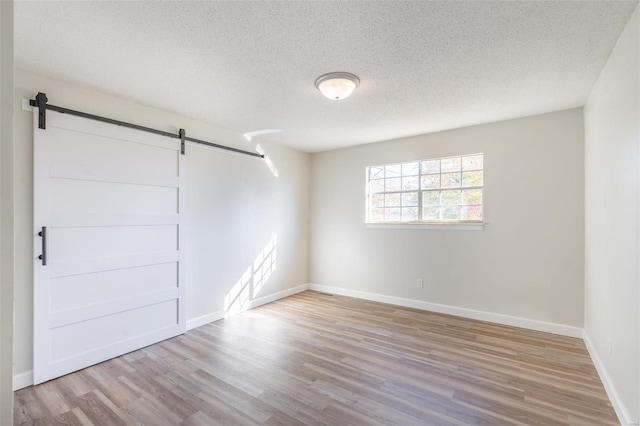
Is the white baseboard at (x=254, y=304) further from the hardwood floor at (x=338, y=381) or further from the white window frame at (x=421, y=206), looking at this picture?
the white window frame at (x=421, y=206)

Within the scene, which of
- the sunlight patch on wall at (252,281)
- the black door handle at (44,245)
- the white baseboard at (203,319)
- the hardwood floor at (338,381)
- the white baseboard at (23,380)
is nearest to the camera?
the hardwood floor at (338,381)

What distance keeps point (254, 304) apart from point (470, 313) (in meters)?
3.09

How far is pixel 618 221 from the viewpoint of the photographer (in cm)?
212

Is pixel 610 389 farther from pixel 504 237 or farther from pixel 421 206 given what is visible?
pixel 421 206

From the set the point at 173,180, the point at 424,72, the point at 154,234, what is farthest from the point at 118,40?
the point at 424,72

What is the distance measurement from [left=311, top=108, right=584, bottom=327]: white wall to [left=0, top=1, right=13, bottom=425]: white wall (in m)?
4.34

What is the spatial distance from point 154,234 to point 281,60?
2.34 m

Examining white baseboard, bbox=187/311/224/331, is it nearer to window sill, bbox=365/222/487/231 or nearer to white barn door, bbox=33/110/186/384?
white barn door, bbox=33/110/186/384

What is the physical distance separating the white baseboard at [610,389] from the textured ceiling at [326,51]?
97.4 inches

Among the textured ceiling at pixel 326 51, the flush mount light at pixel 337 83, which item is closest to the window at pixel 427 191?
the textured ceiling at pixel 326 51

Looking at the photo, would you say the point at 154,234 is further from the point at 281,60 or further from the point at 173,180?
the point at 281,60

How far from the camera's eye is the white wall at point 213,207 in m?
2.48

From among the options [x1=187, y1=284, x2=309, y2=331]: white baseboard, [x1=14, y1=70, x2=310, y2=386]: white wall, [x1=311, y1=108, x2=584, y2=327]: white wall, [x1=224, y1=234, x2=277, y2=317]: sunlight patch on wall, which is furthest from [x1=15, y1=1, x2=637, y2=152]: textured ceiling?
[x1=187, y1=284, x2=309, y2=331]: white baseboard

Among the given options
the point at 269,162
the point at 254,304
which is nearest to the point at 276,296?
the point at 254,304
